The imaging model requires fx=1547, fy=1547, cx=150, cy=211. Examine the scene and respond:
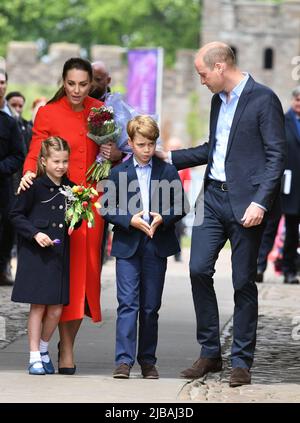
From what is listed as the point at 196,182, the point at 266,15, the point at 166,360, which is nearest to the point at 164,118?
the point at 266,15

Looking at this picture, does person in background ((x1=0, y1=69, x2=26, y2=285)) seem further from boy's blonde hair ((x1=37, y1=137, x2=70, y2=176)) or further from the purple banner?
the purple banner

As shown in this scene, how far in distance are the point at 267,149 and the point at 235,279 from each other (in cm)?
79

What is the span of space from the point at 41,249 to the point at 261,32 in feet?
215

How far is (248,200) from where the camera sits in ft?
29.6

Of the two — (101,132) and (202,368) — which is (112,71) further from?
(202,368)

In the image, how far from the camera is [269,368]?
9.68 m

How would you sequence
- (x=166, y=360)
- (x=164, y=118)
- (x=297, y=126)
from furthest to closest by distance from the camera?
(x=164, y=118) < (x=297, y=126) < (x=166, y=360)

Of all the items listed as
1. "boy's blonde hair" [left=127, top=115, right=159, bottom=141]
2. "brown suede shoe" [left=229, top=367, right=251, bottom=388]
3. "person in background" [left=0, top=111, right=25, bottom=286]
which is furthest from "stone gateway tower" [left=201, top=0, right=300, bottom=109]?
"brown suede shoe" [left=229, top=367, right=251, bottom=388]

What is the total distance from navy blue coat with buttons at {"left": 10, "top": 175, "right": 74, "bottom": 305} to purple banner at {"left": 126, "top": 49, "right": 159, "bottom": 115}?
109 ft

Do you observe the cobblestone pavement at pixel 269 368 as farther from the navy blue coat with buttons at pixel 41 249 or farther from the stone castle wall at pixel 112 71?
the stone castle wall at pixel 112 71

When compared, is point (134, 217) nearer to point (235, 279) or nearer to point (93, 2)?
point (235, 279)

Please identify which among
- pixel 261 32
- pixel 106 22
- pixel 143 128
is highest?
pixel 106 22

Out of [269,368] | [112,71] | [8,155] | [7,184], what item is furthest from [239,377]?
[112,71]

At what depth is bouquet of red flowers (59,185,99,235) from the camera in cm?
909
